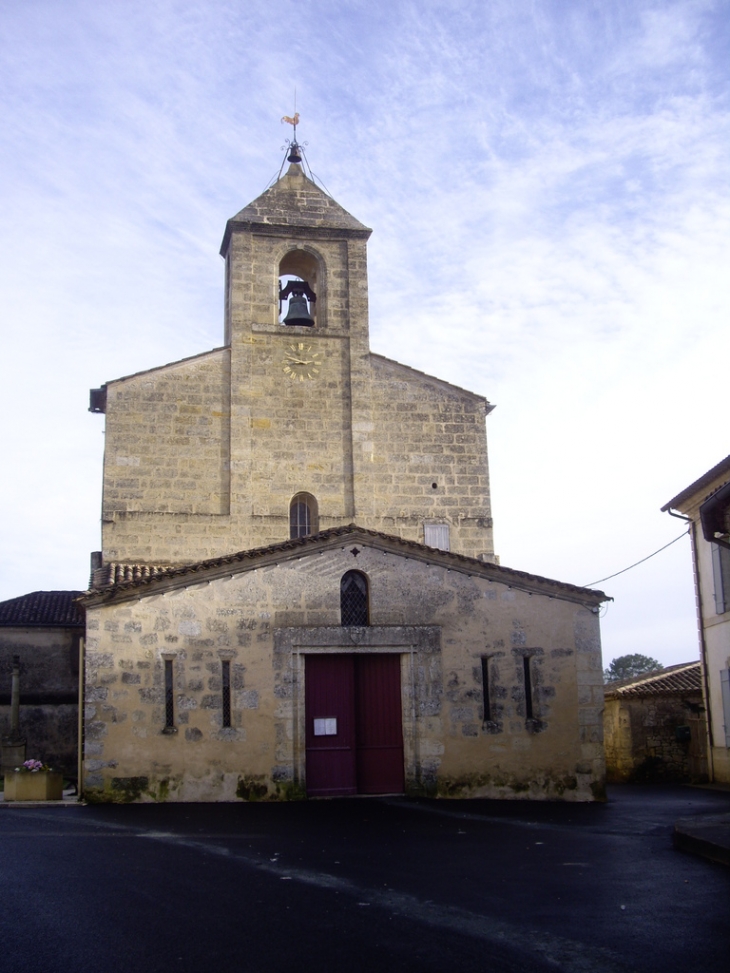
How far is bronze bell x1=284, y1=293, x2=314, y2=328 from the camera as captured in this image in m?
23.2

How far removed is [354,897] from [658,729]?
16694mm

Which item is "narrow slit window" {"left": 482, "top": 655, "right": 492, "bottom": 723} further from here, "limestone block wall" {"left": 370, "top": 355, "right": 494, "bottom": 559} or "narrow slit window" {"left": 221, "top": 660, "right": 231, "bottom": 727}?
"limestone block wall" {"left": 370, "top": 355, "right": 494, "bottom": 559}

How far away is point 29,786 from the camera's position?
49.4ft

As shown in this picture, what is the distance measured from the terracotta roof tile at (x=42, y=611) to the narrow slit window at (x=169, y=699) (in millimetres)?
7220

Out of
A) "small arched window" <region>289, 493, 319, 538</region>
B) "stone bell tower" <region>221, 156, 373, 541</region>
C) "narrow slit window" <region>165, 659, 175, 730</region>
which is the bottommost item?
"narrow slit window" <region>165, 659, 175, 730</region>

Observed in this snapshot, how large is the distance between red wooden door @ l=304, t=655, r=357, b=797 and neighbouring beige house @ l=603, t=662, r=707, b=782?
9.38 metres

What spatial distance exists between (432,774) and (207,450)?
939 centimetres

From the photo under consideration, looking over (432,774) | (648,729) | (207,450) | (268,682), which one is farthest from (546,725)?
(207,450)

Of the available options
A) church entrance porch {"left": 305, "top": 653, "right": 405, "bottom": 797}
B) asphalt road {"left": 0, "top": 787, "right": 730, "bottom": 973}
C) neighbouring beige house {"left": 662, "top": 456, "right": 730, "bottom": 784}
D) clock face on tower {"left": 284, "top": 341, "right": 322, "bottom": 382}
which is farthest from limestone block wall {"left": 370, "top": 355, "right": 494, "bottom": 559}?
asphalt road {"left": 0, "top": 787, "right": 730, "bottom": 973}

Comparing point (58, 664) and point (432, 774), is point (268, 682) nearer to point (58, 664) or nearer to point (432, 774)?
point (432, 774)

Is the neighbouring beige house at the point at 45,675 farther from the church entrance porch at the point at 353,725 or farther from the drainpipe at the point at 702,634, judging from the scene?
the drainpipe at the point at 702,634

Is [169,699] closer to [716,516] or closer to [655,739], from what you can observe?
[716,516]

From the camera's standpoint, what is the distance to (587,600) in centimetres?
1658

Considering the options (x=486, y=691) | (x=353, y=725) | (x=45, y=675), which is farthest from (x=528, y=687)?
(x=45, y=675)
